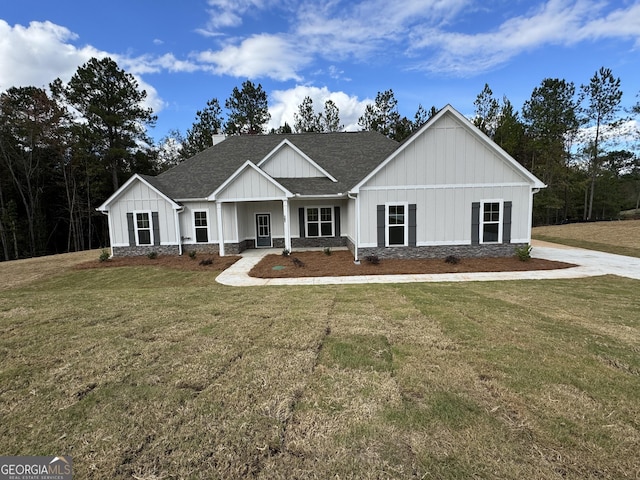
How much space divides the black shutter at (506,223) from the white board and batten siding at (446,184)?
17cm

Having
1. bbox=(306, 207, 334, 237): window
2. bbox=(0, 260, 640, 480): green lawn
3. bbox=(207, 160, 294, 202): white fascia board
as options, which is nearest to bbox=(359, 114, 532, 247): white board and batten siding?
bbox=(207, 160, 294, 202): white fascia board

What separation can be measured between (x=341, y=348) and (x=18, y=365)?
427 centimetres

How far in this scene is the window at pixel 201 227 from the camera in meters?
15.8

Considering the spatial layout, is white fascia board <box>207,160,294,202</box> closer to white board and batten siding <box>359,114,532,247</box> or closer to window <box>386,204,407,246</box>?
white board and batten siding <box>359,114,532,247</box>

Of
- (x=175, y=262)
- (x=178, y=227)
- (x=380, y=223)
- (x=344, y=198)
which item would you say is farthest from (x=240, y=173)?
(x=380, y=223)

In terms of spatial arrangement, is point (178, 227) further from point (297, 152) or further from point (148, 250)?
point (297, 152)

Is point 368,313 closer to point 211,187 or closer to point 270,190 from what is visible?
point 270,190

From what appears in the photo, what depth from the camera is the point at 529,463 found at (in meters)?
2.33

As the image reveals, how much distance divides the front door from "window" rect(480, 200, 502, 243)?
1062 cm

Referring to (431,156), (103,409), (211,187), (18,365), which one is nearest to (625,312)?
(431,156)

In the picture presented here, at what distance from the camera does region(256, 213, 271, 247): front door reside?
1708 centimetres

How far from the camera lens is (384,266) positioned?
38.5ft

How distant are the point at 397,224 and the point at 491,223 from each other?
3.92 meters

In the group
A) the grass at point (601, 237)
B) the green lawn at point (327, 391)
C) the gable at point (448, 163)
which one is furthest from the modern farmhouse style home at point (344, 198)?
the grass at point (601, 237)
